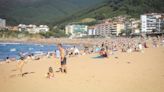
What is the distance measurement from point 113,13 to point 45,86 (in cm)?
15663

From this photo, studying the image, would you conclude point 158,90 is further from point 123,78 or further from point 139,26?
point 139,26

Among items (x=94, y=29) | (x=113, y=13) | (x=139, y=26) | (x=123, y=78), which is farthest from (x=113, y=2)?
(x=123, y=78)

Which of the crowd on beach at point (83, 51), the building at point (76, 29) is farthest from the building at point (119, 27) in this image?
the crowd on beach at point (83, 51)

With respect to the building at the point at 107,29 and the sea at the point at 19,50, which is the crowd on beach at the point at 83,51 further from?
the building at the point at 107,29

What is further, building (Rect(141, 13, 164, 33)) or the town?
the town

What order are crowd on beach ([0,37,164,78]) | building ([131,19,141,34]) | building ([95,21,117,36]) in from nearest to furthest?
crowd on beach ([0,37,164,78]) → building ([131,19,141,34]) → building ([95,21,117,36])

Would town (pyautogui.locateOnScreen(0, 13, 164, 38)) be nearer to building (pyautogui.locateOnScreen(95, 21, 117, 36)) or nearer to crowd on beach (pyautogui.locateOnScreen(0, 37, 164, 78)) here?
building (pyautogui.locateOnScreen(95, 21, 117, 36))

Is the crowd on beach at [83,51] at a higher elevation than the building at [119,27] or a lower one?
lower

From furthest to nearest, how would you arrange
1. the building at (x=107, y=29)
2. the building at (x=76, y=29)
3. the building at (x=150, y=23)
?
the building at (x=76, y=29), the building at (x=107, y=29), the building at (x=150, y=23)

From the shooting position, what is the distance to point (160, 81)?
27.9ft

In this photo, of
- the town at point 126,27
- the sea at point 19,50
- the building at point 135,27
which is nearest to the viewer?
the sea at point 19,50

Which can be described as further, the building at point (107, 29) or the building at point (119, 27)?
the building at point (107, 29)

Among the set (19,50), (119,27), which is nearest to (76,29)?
(119,27)

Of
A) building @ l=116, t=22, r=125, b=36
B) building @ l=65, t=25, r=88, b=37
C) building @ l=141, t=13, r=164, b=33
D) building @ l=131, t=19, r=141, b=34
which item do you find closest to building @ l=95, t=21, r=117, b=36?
building @ l=116, t=22, r=125, b=36
